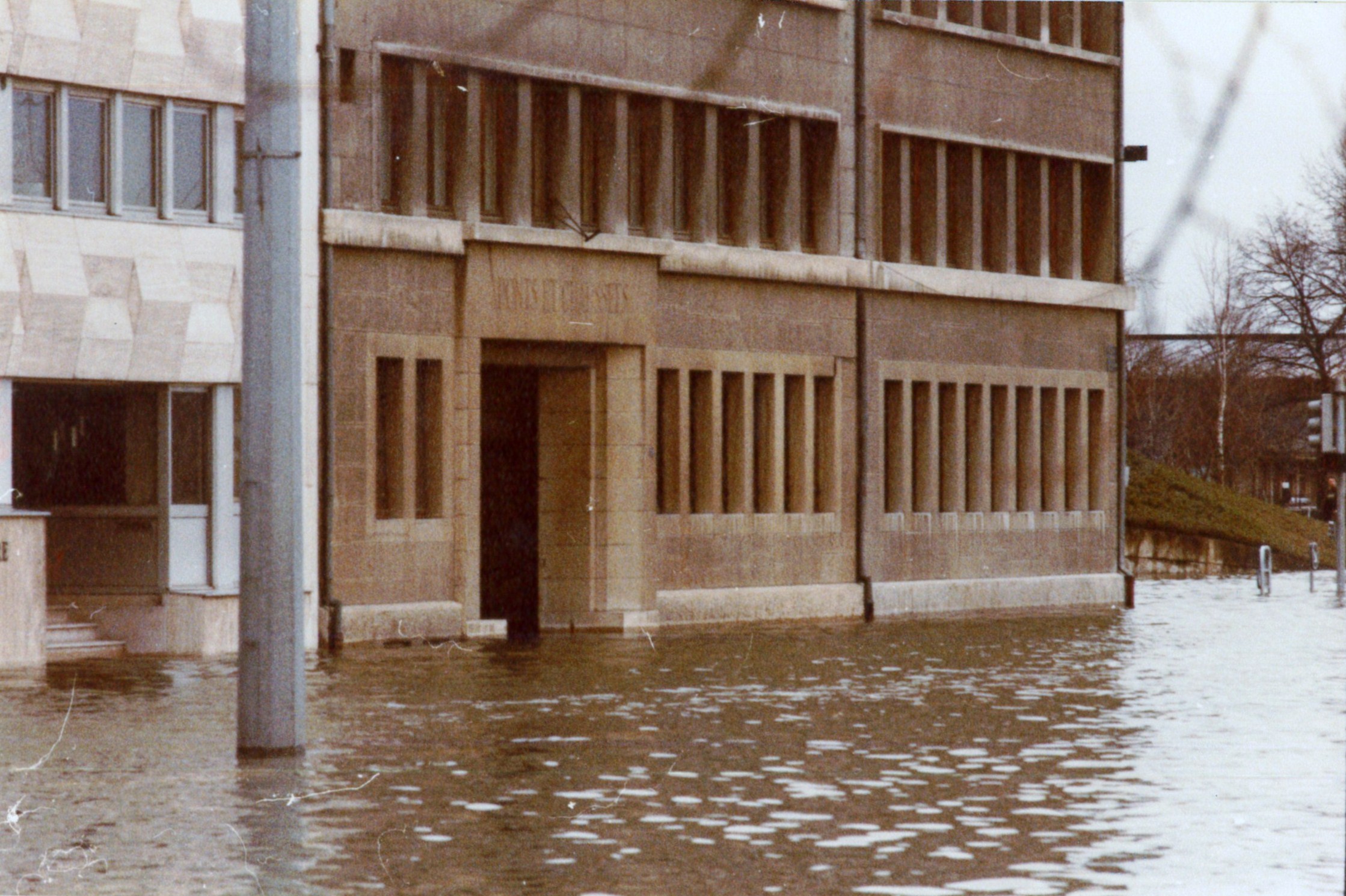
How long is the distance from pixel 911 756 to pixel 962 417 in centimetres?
2382

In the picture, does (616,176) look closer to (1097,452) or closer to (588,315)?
(588,315)

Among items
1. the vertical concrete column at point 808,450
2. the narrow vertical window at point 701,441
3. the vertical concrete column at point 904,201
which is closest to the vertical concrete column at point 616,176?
the narrow vertical window at point 701,441

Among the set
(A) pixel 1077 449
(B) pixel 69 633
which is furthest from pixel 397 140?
(A) pixel 1077 449

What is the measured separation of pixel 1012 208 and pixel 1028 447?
3.59 m

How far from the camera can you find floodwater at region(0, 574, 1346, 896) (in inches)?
403

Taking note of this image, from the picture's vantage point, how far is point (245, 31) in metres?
13.4

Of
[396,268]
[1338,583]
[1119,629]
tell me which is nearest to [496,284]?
[396,268]

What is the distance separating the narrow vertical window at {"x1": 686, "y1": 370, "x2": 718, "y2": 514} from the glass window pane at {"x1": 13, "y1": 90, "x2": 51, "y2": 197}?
10250 millimetres

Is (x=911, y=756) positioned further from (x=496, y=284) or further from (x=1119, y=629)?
(x=1119, y=629)

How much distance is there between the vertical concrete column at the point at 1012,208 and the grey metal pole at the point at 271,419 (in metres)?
26.5

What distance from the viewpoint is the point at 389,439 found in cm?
2981

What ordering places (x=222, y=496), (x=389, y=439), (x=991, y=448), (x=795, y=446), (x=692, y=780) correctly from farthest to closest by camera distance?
(x=991, y=448) → (x=795, y=446) → (x=389, y=439) → (x=222, y=496) → (x=692, y=780)

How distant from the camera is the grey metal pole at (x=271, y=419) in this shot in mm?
14016

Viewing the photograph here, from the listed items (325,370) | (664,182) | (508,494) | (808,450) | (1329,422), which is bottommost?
A: (508,494)
